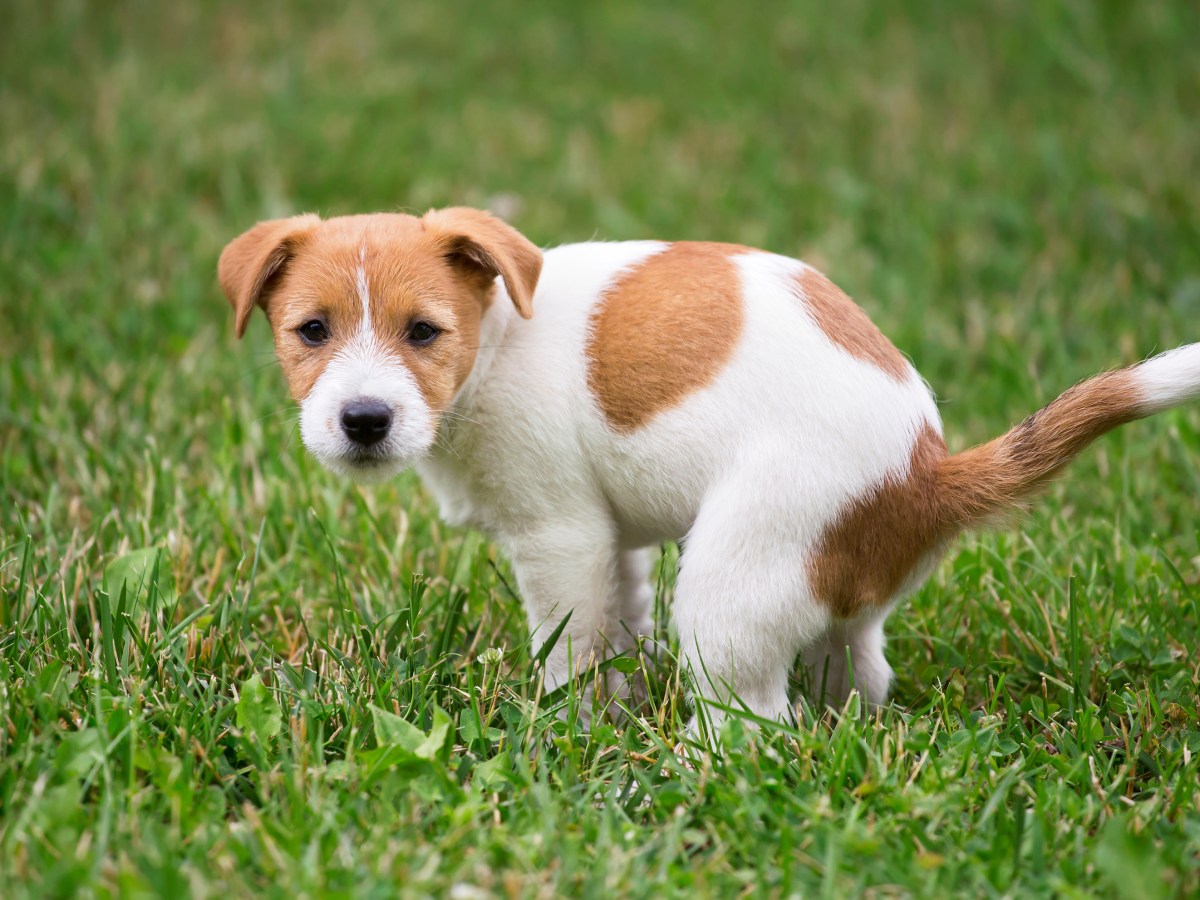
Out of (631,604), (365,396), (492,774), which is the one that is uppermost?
(365,396)

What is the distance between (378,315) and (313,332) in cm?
20

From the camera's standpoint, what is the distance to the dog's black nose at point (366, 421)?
2.96 m

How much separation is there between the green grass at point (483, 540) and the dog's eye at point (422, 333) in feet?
2.53

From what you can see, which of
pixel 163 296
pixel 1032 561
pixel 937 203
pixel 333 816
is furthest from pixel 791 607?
pixel 937 203

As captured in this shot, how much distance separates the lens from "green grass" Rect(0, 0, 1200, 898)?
2.64 m

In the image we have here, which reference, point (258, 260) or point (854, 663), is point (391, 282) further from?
point (854, 663)

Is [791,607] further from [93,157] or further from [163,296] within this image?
[93,157]

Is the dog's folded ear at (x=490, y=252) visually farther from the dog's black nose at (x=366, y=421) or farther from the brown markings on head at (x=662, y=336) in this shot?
the dog's black nose at (x=366, y=421)

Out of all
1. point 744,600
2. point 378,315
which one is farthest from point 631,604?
point 378,315

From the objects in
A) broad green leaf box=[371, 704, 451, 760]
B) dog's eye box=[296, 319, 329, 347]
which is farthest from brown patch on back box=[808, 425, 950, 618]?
dog's eye box=[296, 319, 329, 347]

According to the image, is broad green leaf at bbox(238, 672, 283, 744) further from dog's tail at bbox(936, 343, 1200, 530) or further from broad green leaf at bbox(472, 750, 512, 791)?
dog's tail at bbox(936, 343, 1200, 530)

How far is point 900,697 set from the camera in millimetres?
3594

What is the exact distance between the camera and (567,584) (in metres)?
3.22

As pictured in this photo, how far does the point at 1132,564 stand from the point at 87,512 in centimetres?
348
